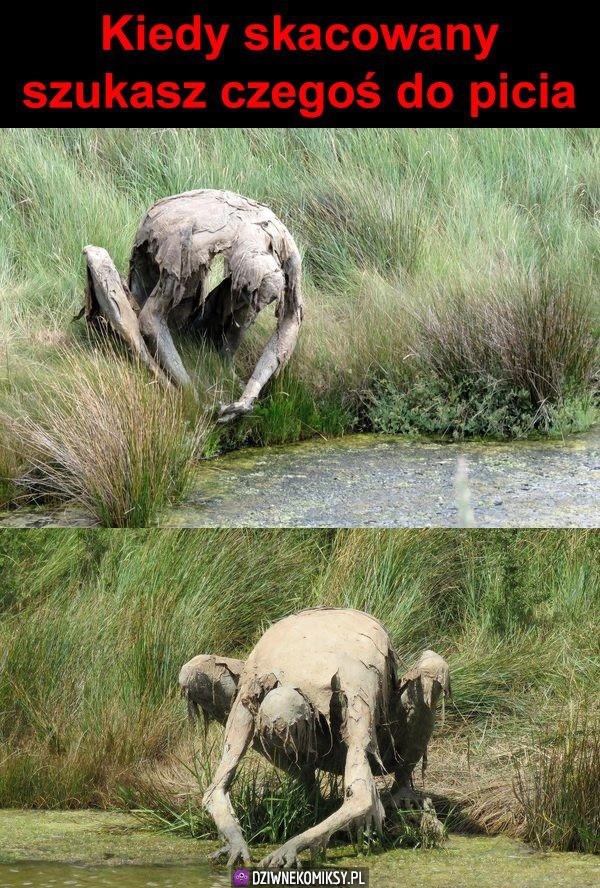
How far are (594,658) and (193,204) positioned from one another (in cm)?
433

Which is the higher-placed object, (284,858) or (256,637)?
(256,637)

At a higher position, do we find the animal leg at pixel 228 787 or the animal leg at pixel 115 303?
the animal leg at pixel 115 303

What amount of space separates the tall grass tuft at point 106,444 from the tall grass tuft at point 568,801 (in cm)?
298

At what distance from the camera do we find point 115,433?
25.4 feet

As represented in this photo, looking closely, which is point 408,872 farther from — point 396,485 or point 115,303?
point 115,303

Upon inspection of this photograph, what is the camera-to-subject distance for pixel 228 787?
561 cm

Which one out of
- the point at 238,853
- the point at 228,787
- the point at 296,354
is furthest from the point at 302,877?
the point at 296,354

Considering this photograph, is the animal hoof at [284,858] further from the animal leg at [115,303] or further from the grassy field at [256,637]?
the animal leg at [115,303]

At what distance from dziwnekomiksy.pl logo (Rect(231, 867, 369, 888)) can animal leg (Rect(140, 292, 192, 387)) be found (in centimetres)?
444

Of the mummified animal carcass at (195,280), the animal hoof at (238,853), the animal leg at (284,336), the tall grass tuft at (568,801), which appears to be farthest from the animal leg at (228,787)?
the animal leg at (284,336)

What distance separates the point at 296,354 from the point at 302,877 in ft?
17.1

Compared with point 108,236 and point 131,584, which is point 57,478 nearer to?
point 131,584

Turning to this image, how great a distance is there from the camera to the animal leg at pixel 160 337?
9.14 m

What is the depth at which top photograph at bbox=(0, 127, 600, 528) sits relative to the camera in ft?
26.9
